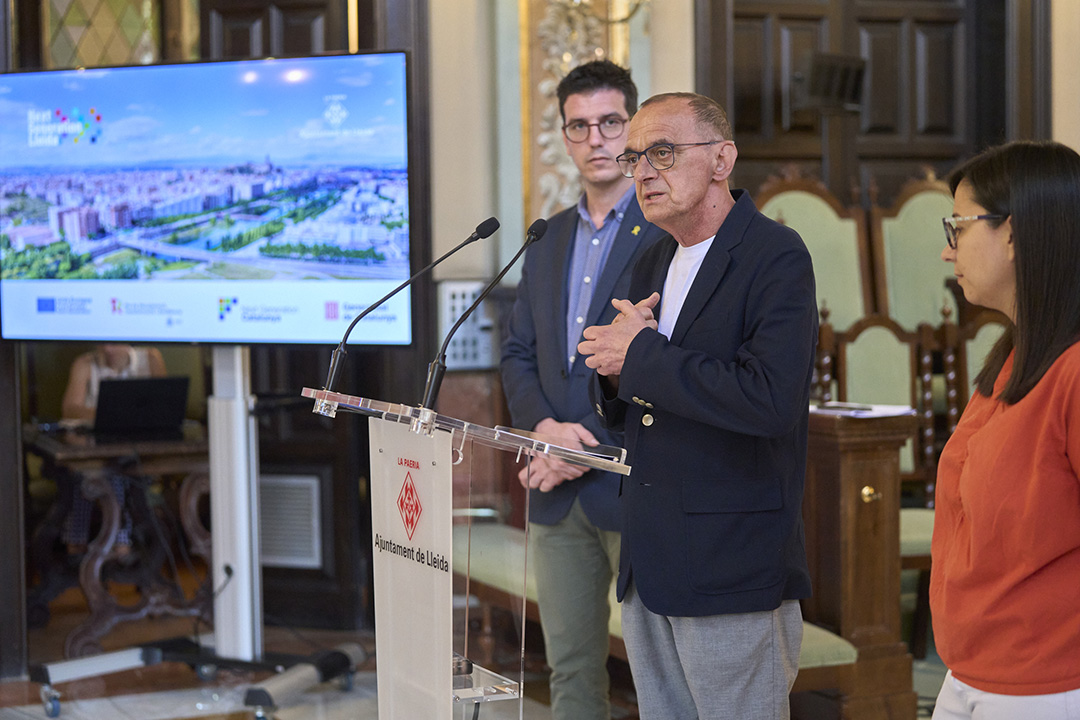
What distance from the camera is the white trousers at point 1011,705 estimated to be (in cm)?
131

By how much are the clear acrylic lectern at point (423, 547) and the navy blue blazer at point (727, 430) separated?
0.57ft

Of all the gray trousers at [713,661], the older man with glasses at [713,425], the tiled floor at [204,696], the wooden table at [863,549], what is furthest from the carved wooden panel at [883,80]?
the gray trousers at [713,661]

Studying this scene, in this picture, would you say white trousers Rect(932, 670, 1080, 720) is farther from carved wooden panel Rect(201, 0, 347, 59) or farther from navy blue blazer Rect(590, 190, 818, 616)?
carved wooden panel Rect(201, 0, 347, 59)

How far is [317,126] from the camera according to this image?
327 cm

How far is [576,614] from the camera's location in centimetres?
236

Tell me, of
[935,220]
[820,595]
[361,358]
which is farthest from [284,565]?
[935,220]

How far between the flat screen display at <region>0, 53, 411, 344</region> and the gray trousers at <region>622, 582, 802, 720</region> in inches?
62.3

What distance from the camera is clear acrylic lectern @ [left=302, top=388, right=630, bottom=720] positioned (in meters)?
1.65

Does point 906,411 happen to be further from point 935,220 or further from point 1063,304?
point 935,220

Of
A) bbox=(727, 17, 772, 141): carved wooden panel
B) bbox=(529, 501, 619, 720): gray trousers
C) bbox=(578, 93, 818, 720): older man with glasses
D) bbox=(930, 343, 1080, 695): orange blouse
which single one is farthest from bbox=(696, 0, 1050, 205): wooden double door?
bbox=(930, 343, 1080, 695): orange blouse

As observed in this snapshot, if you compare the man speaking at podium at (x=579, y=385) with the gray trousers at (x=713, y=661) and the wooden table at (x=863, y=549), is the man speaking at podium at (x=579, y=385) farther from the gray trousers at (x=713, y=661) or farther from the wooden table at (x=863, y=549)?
the wooden table at (x=863, y=549)

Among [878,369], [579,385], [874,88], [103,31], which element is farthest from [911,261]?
[103,31]

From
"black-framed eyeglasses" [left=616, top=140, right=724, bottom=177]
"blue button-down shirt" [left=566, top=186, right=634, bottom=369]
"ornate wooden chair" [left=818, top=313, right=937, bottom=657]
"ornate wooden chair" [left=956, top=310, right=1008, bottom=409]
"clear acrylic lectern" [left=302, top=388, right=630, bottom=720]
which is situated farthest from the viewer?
"ornate wooden chair" [left=956, top=310, right=1008, bottom=409]

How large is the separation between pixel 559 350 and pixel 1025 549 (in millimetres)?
1252
